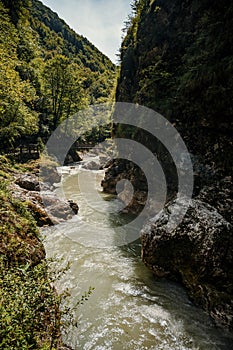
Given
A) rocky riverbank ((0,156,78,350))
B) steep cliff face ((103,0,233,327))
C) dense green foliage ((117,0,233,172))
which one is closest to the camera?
rocky riverbank ((0,156,78,350))

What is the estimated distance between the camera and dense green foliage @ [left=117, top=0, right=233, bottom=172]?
605 cm

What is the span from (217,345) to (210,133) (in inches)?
210

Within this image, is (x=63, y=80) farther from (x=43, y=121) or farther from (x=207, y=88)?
(x=207, y=88)

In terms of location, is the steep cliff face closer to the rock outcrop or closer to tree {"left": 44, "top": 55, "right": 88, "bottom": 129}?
the rock outcrop

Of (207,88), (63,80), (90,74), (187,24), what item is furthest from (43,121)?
(90,74)

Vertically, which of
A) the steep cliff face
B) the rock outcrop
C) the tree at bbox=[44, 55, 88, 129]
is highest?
the tree at bbox=[44, 55, 88, 129]

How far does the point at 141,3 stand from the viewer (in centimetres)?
1346

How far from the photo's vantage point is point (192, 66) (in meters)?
7.34

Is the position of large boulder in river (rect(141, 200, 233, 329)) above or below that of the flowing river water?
above

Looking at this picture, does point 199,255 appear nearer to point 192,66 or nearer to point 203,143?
point 203,143

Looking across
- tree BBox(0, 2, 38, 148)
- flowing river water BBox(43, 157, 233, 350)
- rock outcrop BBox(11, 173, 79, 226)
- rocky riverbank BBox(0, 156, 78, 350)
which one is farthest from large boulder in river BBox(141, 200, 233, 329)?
tree BBox(0, 2, 38, 148)

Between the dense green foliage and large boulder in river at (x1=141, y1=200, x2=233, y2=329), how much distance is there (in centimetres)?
197

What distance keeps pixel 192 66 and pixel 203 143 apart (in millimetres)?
2890

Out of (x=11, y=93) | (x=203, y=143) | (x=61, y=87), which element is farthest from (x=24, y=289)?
(x=61, y=87)
